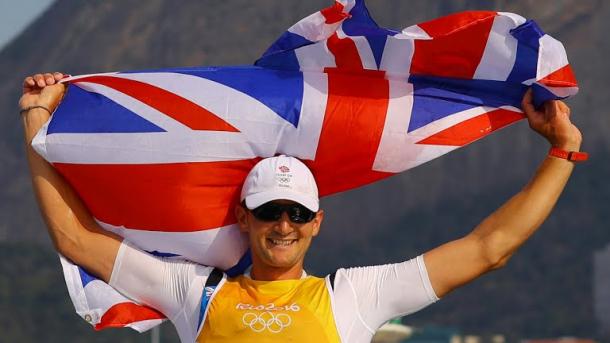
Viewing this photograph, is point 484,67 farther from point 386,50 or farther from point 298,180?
point 298,180

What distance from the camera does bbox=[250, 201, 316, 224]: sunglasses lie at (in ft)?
27.2

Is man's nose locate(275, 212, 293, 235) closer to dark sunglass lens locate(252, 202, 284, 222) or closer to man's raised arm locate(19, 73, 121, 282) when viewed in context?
dark sunglass lens locate(252, 202, 284, 222)

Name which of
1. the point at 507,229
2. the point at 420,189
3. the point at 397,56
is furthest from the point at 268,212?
the point at 420,189

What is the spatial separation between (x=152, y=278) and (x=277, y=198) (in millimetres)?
766

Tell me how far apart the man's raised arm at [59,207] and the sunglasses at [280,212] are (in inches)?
30.0

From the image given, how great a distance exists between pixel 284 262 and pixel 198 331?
529 mm

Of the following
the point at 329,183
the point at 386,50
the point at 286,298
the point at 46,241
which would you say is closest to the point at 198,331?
the point at 286,298

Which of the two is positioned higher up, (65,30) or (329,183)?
(65,30)

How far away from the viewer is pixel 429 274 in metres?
8.25

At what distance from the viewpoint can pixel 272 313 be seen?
825 cm

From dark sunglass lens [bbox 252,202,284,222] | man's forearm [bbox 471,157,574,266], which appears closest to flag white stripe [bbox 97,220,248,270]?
dark sunglass lens [bbox 252,202,284,222]

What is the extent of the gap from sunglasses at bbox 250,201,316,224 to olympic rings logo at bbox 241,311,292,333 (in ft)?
1.49

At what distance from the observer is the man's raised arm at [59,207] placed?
8523 millimetres

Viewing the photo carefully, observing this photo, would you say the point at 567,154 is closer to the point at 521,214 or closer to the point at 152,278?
the point at 521,214
